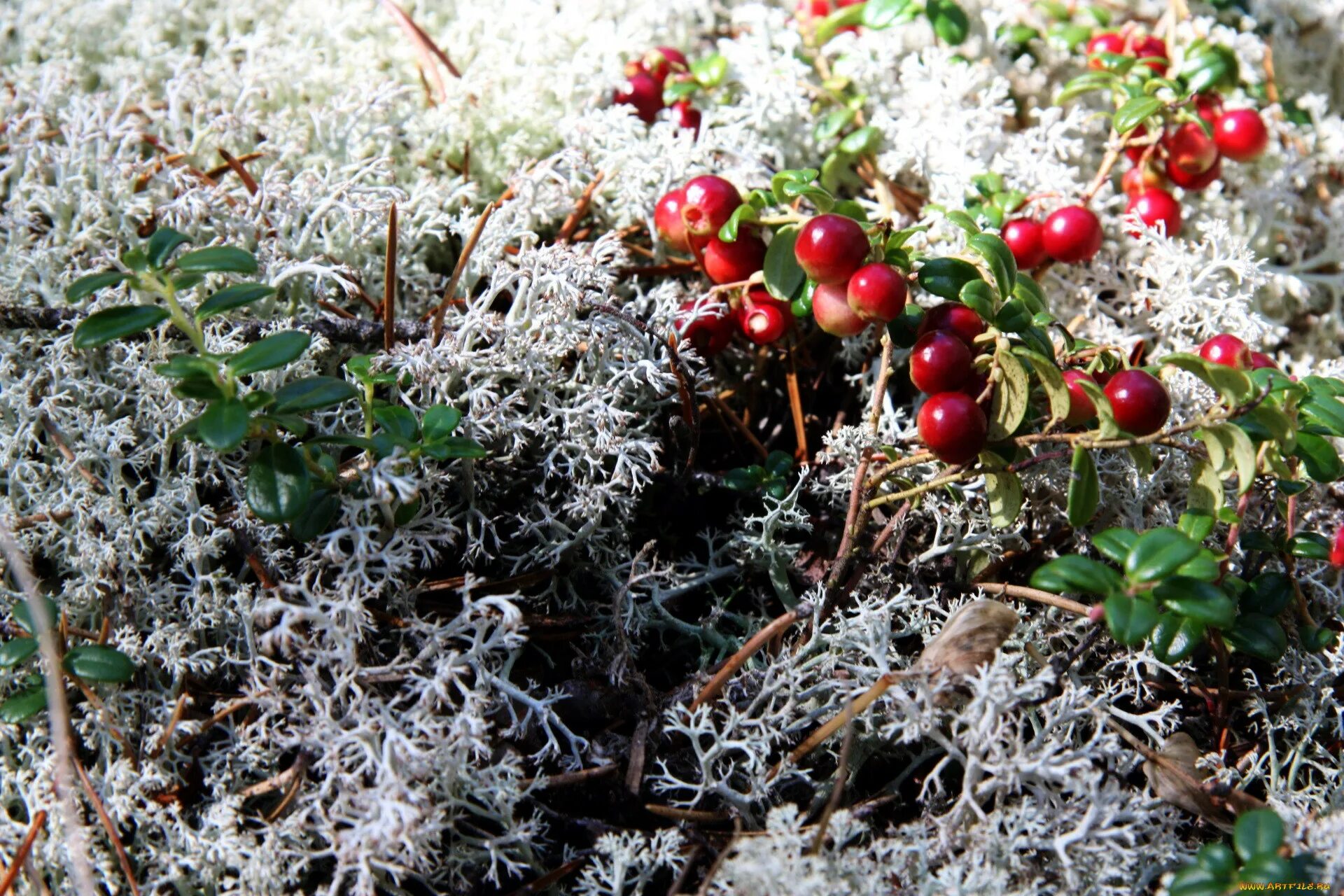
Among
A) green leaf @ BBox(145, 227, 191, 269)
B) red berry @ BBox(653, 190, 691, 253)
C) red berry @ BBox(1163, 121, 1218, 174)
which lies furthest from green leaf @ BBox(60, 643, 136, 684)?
red berry @ BBox(1163, 121, 1218, 174)

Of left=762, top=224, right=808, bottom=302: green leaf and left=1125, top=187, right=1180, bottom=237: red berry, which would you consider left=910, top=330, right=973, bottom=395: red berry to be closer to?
left=762, top=224, right=808, bottom=302: green leaf

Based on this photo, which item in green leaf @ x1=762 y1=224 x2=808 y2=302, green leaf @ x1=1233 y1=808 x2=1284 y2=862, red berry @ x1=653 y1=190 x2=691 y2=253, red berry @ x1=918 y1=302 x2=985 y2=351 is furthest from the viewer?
red berry @ x1=653 y1=190 x2=691 y2=253

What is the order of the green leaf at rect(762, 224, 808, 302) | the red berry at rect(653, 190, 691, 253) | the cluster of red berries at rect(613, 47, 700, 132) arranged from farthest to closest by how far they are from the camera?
the cluster of red berries at rect(613, 47, 700, 132)
the red berry at rect(653, 190, 691, 253)
the green leaf at rect(762, 224, 808, 302)

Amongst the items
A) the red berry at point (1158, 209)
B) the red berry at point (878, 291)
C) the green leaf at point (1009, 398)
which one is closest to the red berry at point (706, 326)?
the red berry at point (878, 291)

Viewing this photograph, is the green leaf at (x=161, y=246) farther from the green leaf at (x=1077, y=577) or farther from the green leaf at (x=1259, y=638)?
the green leaf at (x=1259, y=638)

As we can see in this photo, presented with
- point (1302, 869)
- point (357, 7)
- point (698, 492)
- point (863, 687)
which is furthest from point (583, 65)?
point (1302, 869)

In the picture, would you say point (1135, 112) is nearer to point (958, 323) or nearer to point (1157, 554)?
Result: point (958, 323)

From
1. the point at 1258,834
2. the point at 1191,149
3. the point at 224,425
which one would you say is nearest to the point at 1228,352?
the point at 1191,149
